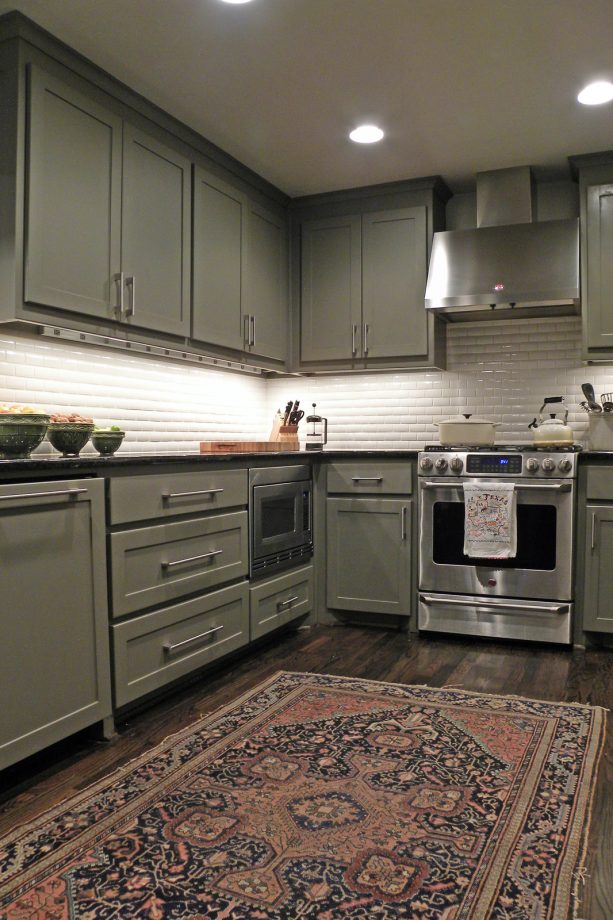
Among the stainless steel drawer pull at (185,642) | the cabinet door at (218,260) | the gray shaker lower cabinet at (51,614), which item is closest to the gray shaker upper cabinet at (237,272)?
the cabinet door at (218,260)

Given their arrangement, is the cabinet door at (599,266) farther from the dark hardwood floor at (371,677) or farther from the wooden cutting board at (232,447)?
the wooden cutting board at (232,447)

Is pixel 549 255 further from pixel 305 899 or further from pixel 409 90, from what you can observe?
pixel 305 899

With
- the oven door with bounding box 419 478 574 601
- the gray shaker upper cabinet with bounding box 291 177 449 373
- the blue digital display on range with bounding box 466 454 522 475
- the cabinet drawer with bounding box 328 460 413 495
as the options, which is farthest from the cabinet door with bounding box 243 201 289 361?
the blue digital display on range with bounding box 466 454 522 475

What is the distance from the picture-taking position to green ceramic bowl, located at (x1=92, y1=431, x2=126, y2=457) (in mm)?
2871

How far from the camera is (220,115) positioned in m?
3.28

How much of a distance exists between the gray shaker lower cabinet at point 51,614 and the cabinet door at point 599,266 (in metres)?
2.68

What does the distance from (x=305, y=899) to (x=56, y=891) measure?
1.74 feet

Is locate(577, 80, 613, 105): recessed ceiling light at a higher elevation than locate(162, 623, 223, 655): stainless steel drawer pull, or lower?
higher

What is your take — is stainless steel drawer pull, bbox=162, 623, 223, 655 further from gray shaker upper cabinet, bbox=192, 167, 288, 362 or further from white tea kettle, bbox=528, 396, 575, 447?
white tea kettle, bbox=528, 396, 575, 447

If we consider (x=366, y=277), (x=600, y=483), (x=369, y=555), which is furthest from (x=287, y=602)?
(x=366, y=277)

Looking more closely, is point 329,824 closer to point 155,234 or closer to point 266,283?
point 155,234

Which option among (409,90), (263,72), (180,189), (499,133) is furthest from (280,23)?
(499,133)

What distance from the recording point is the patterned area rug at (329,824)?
1531 mm

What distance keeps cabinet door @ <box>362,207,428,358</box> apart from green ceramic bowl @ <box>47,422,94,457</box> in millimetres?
2067
